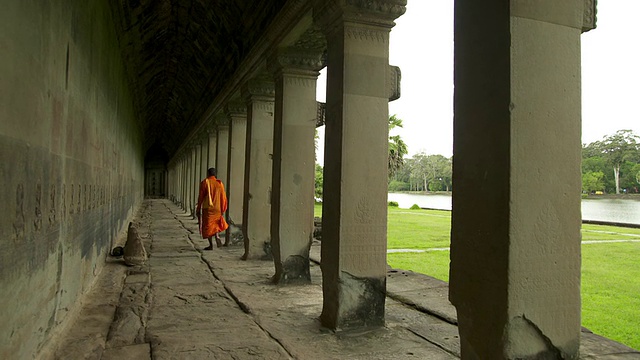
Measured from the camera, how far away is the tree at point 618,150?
75.0ft

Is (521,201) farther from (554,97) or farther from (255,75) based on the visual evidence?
(255,75)

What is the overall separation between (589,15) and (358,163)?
6.98 feet

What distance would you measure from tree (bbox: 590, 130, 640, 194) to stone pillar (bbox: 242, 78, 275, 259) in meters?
23.0

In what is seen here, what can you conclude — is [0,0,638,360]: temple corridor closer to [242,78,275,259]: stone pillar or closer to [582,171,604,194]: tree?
[242,78,275,259]: stone pillar

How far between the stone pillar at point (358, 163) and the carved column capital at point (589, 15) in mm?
1859

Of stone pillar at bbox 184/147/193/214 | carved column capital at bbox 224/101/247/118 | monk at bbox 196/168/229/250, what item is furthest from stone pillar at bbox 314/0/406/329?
stone pillar at bbox 184/147/193/214

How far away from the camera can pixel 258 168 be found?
755 cm

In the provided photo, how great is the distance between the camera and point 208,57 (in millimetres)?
10820

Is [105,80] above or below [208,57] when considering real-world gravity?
below

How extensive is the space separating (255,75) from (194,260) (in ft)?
11.2

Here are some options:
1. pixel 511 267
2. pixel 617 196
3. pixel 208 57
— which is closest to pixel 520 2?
pixel 511 267

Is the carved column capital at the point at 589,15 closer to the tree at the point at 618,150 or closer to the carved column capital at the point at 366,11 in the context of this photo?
the carved column capital at the point at 366,11

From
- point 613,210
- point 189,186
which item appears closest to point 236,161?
point 189,186

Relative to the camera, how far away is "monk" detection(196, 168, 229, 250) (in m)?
8.73
